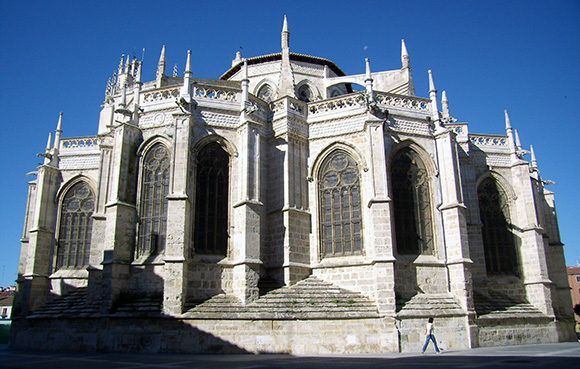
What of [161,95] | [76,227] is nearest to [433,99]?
[161,95]

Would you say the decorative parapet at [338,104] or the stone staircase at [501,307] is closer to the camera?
the stone staircase at [501,307]

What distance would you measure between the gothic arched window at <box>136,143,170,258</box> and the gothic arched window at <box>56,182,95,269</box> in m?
5.21

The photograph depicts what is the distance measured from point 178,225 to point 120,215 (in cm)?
267

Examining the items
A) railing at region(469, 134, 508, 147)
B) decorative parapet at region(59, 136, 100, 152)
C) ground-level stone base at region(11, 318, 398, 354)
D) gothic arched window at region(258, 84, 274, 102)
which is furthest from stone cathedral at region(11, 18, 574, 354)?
gothic arched window at region(258, 84, 274, 102)

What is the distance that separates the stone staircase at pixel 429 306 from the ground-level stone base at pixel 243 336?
1007 mm

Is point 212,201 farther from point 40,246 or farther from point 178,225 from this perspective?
point 40,246

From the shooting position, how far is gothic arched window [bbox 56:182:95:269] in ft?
69.8

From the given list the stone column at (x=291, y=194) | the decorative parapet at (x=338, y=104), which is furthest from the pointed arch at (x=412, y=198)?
the stone column at (x=291, y=194)

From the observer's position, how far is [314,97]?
87.8ft

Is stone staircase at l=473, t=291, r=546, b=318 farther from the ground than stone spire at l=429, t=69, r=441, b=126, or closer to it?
Result: closer to it

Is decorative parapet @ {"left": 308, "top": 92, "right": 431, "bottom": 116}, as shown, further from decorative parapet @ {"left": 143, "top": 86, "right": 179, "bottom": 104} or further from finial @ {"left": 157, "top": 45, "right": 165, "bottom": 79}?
finial @ {"left": 157, "top": 45, "right": 165, "bottom": 79}

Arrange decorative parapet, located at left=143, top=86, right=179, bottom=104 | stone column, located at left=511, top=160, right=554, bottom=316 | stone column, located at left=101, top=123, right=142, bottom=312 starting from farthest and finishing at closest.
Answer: stone column, located at left=511, top=160, right=554, bottom=316, decorative parapet, located at left=143, top=86, right=179, bottom=104, stone column, located at left=101, top=123, right=142, bottom=312

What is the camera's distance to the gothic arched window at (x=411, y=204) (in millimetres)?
17891

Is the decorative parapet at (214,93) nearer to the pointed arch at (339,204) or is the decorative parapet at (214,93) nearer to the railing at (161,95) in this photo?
the railing at (161,95)
